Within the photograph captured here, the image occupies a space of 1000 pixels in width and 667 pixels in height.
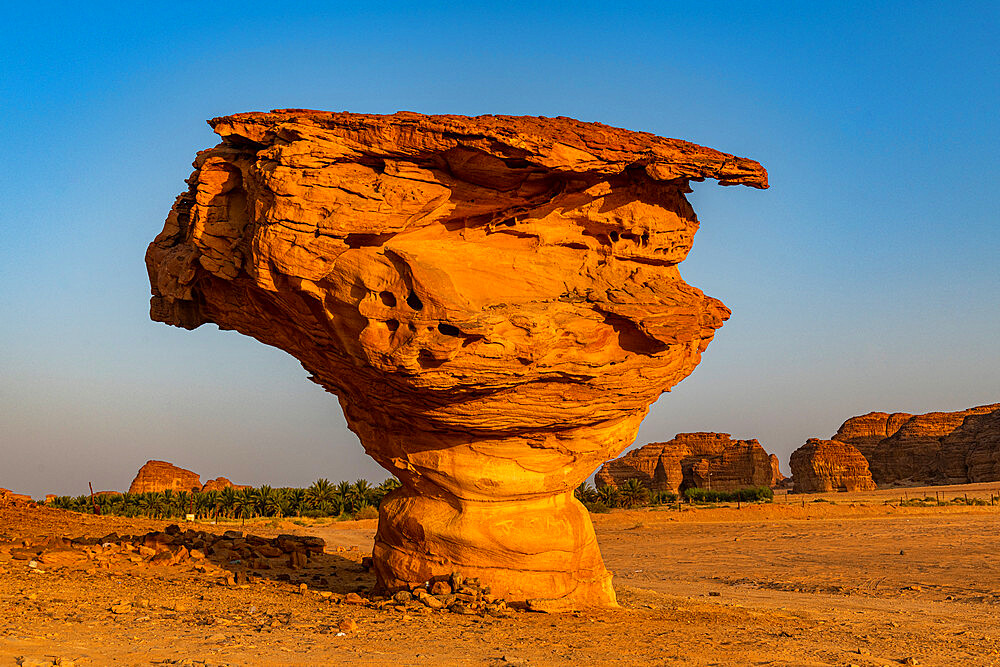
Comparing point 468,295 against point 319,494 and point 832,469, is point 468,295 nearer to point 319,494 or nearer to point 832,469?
point 319,494

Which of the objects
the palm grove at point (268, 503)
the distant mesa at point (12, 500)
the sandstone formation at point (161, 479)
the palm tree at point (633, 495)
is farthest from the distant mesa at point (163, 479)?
the distant mesa at point (12, 500)

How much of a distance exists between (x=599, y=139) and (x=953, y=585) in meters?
12.6

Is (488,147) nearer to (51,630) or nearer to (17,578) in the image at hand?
(51,630)

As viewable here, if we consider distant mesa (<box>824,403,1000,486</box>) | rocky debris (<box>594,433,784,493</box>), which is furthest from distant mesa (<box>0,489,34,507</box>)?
distant mesa (<box>824,403,1000,486</box>)

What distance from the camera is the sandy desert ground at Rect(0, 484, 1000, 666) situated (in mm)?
7441

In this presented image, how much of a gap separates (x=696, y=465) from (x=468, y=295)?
70168mm

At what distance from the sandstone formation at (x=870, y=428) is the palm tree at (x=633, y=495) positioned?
152 ft

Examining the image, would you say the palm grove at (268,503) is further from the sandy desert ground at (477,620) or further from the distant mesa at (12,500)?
the sandy desert ground at (477,620)

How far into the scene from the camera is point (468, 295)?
10.1 metres

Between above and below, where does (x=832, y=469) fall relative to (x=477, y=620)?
below

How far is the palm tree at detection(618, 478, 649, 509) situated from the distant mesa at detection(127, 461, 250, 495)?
96.7 feet

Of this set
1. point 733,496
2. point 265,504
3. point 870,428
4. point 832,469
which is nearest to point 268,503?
point 265,504

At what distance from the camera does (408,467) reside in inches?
430

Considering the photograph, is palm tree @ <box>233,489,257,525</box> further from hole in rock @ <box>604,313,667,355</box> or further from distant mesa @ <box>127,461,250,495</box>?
hole in rock @ <box>604,313,667,355</box>
